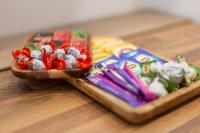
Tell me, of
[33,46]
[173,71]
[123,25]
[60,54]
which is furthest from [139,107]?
[123,25]

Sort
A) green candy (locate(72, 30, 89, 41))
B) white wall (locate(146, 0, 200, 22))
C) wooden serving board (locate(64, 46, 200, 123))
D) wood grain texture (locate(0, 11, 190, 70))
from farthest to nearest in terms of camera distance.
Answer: white wall (locate(146, 0, 200, 22)) → wood grain texture (locate(0, 11, 190, 70)) → green candy (locate(72, 30, 89, 41)) → wooden serving board (locate(64, 46, 200, 123))

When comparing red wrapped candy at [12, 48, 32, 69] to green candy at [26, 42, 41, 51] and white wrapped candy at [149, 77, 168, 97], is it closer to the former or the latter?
green candy at [26, 42, 41, 51]

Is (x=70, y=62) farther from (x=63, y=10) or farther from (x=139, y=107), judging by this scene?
(x=63, y=10)

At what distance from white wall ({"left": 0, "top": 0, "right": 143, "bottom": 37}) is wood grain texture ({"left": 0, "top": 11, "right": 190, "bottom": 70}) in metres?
0.03

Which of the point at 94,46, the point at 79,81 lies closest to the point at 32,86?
the point at 79,81

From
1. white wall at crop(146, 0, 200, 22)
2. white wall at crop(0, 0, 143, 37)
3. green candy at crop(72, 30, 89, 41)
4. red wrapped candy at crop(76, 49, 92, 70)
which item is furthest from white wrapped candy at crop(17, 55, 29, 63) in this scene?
white wall at crop(146, 0, 200, 22)

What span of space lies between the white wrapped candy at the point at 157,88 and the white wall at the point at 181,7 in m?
0.65

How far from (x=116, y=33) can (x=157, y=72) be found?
1.44 ft

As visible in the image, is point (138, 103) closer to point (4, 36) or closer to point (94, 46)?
point (94, 46)

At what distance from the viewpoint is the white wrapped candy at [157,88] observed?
0.55 m

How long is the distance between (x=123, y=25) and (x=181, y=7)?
0.85 feet

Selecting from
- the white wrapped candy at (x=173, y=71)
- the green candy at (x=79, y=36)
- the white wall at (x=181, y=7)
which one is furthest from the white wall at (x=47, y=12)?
the white wrapped candy at (x=173, y=71)

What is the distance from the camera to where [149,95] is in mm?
543

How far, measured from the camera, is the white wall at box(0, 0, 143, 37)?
0.99 m
